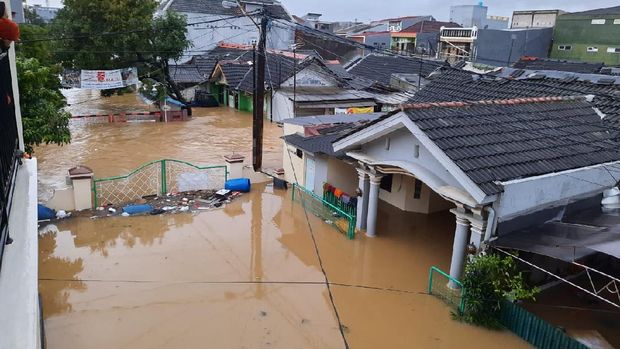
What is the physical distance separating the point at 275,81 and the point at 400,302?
926 inches

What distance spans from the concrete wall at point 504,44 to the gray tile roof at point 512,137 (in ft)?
107

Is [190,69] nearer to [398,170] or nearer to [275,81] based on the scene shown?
[275,81]

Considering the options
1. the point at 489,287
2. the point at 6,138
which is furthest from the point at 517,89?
the point at 6,138

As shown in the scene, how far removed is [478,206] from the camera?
9094 mm

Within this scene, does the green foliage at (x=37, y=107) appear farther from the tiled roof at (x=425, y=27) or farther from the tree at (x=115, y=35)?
the tiled roof at (x=425, y=27)

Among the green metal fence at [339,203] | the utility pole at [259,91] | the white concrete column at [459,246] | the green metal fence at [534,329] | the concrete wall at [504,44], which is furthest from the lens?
the concrete wall at [504,44]

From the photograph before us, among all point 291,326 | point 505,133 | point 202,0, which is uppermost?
point 202,0

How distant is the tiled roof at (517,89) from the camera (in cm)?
1344

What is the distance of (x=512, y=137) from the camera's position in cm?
1041

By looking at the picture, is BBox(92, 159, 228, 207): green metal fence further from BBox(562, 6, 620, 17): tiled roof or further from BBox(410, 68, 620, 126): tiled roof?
BBox(562, 6, 620, 17): tiled roof

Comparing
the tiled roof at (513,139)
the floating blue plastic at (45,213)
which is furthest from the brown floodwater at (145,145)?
the tiled roof at (513,139)

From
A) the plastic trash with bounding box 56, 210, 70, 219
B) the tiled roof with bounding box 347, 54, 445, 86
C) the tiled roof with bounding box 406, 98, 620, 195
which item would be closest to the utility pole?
the plastic trash with bounding box 56, 210, 70, 219

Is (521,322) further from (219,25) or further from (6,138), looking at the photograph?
(219,25)

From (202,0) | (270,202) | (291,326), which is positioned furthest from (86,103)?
(291,326)
